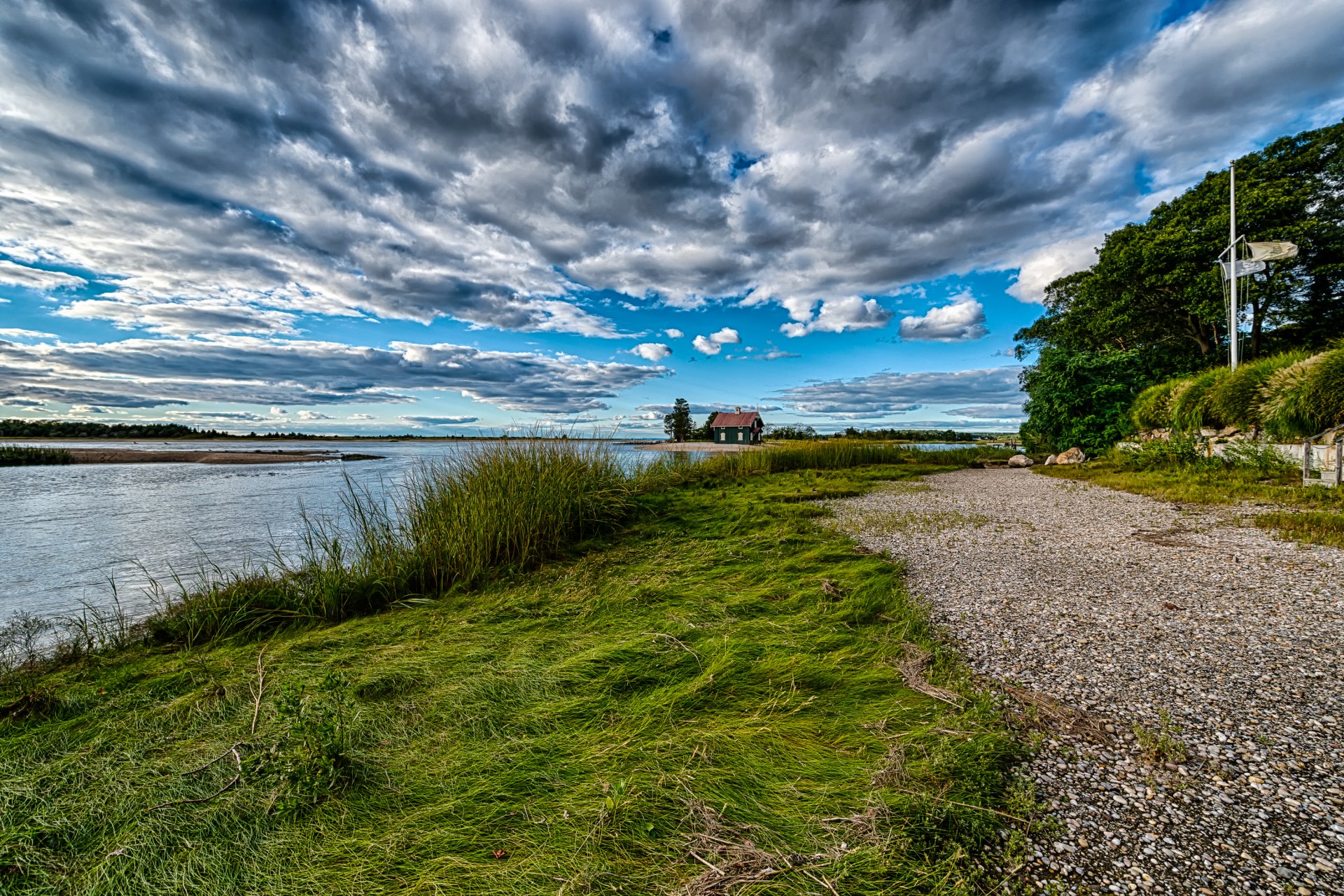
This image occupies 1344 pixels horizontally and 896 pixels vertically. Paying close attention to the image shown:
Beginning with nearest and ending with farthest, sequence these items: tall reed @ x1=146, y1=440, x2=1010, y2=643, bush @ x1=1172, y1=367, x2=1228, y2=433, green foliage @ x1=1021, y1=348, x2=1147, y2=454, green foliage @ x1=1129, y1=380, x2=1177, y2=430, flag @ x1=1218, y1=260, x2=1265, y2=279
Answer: tall reed @ x1=146, y1=440, x2=1010, y2=643, bush @ x1=1172, y1=367, x2=1228, y2=433, green foliage @ x1=1129, y1=380, x2=1177, y2=430, flag @ x1=1218, y1=260, x2=1265, y2=279, green foliage @ x1=1021, y1=348, x2=1147, y2=454

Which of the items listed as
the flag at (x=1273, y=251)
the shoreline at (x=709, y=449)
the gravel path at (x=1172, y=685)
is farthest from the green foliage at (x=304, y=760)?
the flag at (x=1273, y=251)

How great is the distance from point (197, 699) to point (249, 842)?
1453 millimetres

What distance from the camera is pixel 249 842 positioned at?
Result: 5.16 ft

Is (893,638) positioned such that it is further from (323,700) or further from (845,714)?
(323,700)

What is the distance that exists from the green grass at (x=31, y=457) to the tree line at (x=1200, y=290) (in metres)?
36.5

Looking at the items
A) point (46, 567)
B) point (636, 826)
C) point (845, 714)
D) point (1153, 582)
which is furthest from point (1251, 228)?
point (46, 567)

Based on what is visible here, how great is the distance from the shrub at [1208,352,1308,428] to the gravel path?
6.51 meters

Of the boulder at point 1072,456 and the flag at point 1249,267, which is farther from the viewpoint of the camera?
the boulder at point 1072,456

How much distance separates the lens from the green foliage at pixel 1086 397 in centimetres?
1466

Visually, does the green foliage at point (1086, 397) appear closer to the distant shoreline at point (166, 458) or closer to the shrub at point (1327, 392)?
the shrub at point (1327, 392)

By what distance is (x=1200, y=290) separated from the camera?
57.3 feet

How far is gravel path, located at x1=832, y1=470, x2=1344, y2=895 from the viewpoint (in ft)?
4.74

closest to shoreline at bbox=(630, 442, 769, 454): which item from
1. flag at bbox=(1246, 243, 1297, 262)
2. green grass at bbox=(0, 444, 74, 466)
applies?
flag at bbox=(1246, 243, 1297, 262)

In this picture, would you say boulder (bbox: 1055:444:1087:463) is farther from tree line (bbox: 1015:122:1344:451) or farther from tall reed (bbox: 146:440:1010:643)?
tall reed (bbox: 146:440:1010:643)
